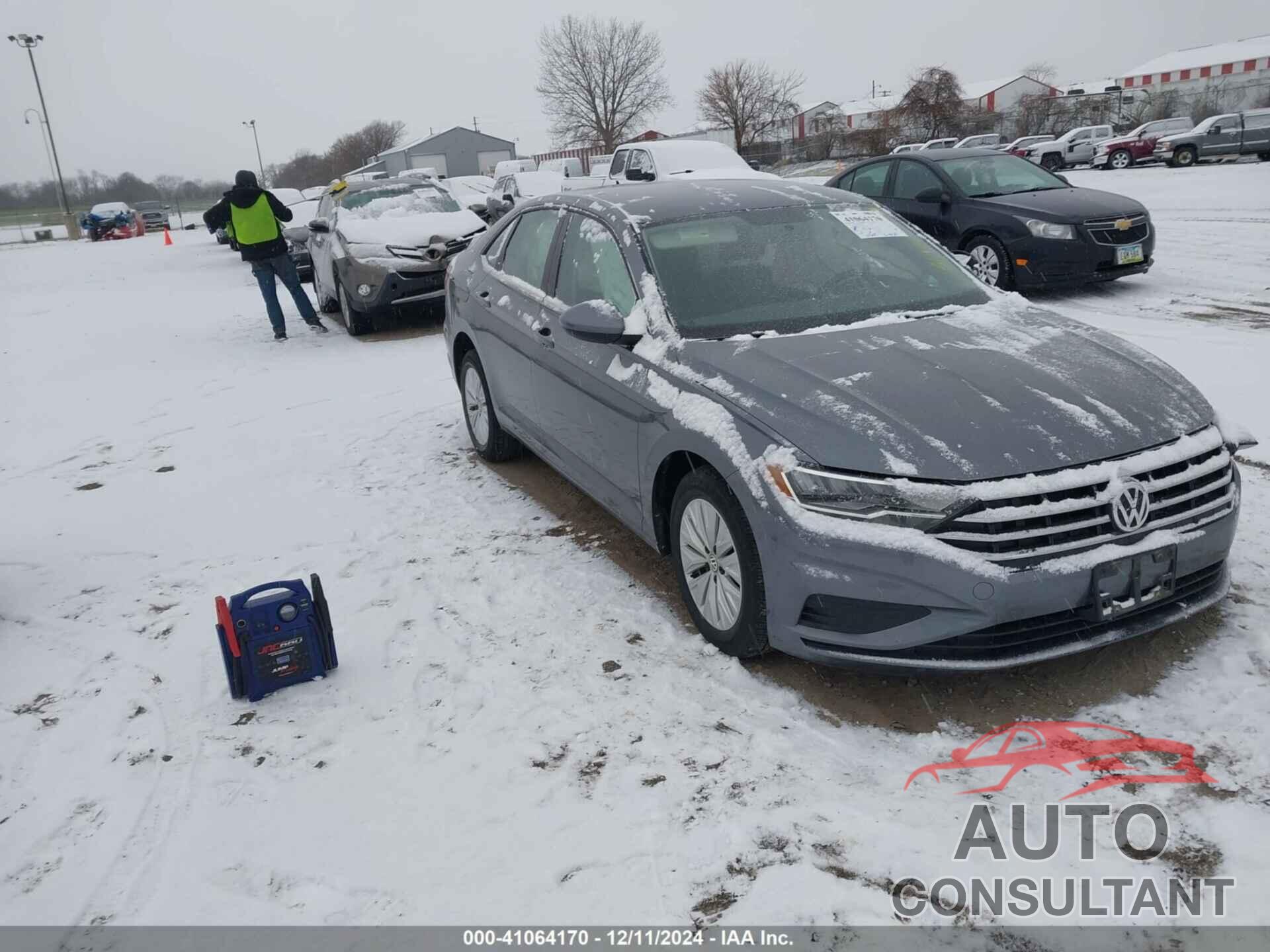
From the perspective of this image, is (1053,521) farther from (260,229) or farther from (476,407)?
(260,229)

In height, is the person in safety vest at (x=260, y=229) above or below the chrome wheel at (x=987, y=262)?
above

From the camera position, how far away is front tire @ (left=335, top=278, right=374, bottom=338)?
1061 cm

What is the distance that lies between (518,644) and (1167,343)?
591 centimetres

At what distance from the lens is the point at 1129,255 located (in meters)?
8.87

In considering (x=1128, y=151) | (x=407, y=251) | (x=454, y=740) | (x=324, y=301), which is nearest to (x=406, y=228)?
(x=407, y=251)

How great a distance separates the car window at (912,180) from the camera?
984cm

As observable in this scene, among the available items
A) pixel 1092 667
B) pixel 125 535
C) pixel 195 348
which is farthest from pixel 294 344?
pixel 1092 667

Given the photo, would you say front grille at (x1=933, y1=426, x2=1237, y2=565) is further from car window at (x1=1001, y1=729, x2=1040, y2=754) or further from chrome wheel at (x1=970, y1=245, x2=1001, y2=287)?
chrome wheel at (x1=970, y1=245, x2=1001, y2=287)

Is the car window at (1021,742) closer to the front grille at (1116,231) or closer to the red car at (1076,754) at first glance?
the red car at (1076,754)

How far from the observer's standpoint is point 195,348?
1067 centimetres

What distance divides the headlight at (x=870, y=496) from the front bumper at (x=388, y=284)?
7984 millimetres

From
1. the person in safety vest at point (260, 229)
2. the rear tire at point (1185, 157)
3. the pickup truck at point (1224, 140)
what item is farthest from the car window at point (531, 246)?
the rear tire at point (1185, 157)

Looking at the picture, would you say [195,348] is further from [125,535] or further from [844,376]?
[844,376]

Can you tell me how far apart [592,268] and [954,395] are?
1.88m
